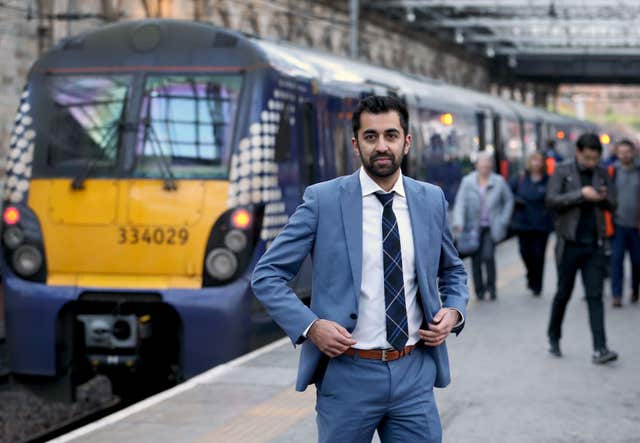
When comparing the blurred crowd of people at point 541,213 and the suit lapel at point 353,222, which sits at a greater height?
the suit lapel at point 353,222

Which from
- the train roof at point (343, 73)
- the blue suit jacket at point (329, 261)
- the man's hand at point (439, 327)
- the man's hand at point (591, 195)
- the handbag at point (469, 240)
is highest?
the train roof at point (343, 73)

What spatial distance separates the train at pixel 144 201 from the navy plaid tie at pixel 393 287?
15.1 ft

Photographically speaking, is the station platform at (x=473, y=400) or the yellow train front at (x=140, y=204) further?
the yellow train front at (x=140, y=204)

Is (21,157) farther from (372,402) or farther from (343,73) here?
(372,402)

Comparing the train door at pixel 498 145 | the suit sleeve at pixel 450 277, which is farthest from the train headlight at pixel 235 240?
the train door at pixel 498 145

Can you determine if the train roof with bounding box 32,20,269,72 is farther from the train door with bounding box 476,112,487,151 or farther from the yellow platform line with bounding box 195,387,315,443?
the train door with bounding box 476,112,487,151

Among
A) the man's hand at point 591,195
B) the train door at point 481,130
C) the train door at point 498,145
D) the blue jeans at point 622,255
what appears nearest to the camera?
the man's hand at point 591,195

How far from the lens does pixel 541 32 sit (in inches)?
1863

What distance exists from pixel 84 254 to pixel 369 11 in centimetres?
3432

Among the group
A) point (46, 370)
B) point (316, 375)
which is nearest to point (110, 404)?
point (46, 370)

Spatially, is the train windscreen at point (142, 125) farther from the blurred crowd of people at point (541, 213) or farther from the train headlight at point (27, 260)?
the blurred crowd of people at point (541, 213)

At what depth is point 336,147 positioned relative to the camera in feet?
36.0

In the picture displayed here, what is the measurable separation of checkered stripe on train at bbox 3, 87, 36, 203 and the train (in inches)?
0.4

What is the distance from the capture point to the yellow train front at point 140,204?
28.2 feet
